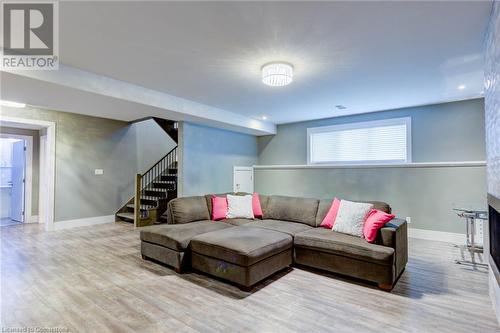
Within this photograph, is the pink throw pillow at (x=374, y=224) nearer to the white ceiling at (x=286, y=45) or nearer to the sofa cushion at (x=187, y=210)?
the white ceiling at (x=286, y=45)

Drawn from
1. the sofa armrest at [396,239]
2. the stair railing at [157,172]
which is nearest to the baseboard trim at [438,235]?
the sofa armrest at [396,239]

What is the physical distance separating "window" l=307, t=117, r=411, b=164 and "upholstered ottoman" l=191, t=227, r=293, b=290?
3471 millimetres

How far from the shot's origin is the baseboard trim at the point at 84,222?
17.9 ft

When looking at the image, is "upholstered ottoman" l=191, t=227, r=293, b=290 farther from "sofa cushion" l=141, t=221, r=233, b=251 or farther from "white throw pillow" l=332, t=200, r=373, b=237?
"white throw pillow" l=332, t=200, r=373, b=237

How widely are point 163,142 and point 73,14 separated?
18.6 ft

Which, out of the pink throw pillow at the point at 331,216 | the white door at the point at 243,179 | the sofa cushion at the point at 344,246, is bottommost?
the sofa cushion at the point at 344,246

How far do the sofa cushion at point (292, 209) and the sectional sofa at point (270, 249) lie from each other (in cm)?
3

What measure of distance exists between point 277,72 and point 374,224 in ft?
7.17

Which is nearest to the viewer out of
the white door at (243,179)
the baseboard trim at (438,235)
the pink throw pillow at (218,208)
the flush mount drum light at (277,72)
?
the flush mount drum light at (277,72)

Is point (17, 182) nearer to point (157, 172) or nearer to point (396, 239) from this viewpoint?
point (157, 172)

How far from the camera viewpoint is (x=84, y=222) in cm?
582

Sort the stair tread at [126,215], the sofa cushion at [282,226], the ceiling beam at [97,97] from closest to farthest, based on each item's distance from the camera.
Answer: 1. the ceiling beam at [97,97]
2. the sofa cushion at [282,226]
3. the stair tread at [126,215]

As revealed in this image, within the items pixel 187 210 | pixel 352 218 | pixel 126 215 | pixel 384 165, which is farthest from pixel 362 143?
pixel 126 215

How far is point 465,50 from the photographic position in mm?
2873
